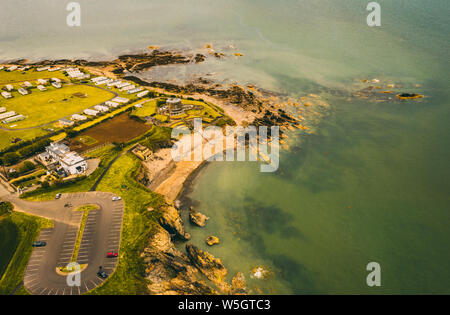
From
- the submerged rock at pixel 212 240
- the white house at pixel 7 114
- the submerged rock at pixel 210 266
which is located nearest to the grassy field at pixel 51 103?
the white house at pixel 7 114

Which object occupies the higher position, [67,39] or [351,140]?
[67,39]

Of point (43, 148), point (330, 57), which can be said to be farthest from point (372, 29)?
point (43, 148)

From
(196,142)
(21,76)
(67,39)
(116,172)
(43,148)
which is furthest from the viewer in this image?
(67,39)

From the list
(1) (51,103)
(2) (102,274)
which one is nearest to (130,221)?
(2) (102,274)

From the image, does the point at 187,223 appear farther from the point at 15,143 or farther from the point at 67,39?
the point at 67,39

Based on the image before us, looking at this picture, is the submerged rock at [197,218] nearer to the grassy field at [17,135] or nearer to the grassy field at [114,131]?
the grassy field at [114,131]

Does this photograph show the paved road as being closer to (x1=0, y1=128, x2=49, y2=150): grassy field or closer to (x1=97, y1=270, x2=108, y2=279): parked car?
(x1=97, y1=270, x2=108, y2=279): parked car
